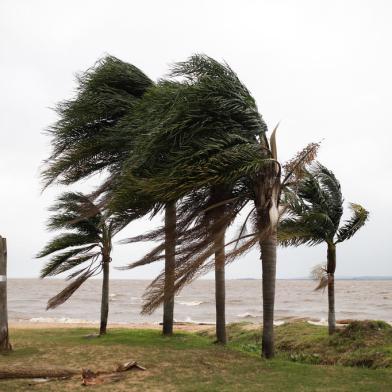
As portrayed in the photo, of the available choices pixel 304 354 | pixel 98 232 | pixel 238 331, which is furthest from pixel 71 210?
pixel 238 331

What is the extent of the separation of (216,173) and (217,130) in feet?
3.77

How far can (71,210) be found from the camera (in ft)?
48.2

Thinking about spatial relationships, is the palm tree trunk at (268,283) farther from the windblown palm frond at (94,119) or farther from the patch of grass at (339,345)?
the windblown palm frond at (94,119)

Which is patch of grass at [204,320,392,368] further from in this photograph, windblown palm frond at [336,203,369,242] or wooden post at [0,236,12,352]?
wooden post at [0,236,12,352]

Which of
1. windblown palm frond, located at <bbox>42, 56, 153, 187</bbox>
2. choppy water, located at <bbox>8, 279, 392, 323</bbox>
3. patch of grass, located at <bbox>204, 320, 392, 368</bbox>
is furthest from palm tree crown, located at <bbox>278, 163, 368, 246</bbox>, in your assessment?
choppy water, located at <bbox>8, 279, 392, 323</bbox>

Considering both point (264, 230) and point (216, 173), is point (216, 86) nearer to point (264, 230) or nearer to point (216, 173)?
point (216, 173)

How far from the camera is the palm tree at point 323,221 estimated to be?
14664 millimetres

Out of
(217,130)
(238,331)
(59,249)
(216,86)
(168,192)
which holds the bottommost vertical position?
(238,331)

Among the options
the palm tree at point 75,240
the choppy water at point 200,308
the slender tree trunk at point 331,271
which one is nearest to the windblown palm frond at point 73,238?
the palm tree at point 75,240

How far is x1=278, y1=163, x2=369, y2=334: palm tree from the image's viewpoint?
1466cm

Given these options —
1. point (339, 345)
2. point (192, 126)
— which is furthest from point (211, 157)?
point (339, 345)

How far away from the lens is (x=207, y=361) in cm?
1065

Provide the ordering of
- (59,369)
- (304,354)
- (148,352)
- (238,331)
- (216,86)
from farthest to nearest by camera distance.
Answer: (238,331) < (304,354) < (148,352) < (216,86) < (59,369)

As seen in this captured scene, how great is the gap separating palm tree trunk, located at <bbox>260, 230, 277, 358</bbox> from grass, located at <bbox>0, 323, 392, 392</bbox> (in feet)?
1.23
